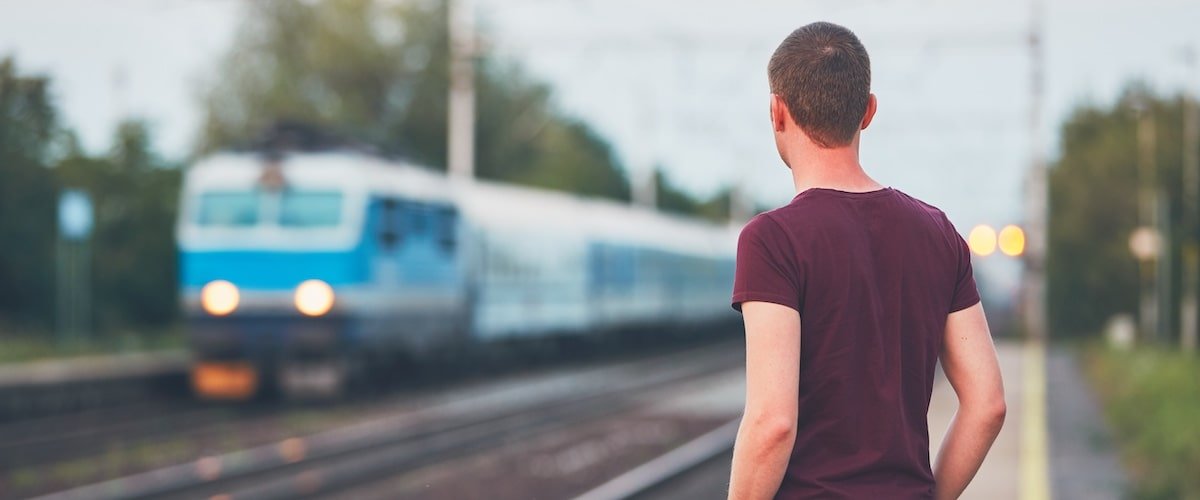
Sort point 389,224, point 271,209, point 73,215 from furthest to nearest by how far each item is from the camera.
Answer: point 73,215 < point 389,224 < point 271,209

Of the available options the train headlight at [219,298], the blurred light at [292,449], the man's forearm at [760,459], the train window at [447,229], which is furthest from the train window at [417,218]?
the man's forearm at [760,459]

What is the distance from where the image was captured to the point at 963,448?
Answer: 3.10 meters

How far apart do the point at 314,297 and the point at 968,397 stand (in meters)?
17.2

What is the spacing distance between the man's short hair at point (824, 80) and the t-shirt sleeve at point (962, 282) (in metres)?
0.28

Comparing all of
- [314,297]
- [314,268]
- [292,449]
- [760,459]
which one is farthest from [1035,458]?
[760,459]

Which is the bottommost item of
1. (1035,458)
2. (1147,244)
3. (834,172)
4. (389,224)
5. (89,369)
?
(1035,458)

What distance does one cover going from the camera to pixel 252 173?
20500 millimetres

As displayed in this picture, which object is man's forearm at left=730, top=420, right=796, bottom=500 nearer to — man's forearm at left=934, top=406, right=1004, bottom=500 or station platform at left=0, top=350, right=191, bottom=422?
man's forearm at left=934, top=406, right=1004, bottom=500

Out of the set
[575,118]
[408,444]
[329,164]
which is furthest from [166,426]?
[575,118]

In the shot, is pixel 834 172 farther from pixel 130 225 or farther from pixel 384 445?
pixel 130 225

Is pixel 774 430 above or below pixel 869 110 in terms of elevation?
below

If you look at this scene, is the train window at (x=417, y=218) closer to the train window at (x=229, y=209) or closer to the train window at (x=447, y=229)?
the train window at (x=447, y=229)

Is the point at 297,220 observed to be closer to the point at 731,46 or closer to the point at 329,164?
the point at 329,164

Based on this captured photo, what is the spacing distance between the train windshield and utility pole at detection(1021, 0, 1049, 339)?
1344cm
